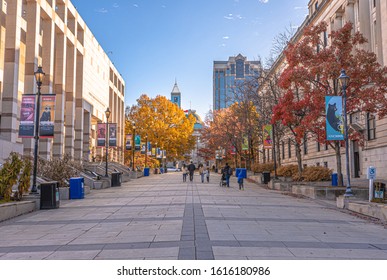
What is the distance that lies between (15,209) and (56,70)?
88.5ft

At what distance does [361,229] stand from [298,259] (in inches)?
187

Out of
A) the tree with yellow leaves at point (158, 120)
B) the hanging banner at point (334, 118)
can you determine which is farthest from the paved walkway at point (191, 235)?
the tree with yellow leaves at point (158, 120)

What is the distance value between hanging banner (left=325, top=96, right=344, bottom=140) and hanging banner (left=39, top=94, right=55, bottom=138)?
12983mm

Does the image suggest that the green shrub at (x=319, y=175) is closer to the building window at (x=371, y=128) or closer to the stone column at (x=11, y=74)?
the building window at (x=371, y=128)

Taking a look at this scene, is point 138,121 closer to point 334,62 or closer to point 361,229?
point 334,62

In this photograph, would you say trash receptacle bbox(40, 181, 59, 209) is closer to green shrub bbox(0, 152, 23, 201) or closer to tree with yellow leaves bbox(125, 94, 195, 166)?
green shrub bbox(0, 152, 23, 201)

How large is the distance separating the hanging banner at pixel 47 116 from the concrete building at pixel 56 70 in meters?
9.22

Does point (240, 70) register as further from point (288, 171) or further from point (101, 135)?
point (288, 171)

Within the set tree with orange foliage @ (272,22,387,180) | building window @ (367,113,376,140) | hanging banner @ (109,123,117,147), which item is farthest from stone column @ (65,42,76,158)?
building window @ (367,113,376,140)

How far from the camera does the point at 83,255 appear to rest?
21.3 feet

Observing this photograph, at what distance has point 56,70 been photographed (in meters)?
36.2

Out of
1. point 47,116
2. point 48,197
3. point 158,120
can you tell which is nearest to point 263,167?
point 47,116

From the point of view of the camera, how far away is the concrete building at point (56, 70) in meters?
27.3

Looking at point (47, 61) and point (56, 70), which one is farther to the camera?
point (56, 70)
